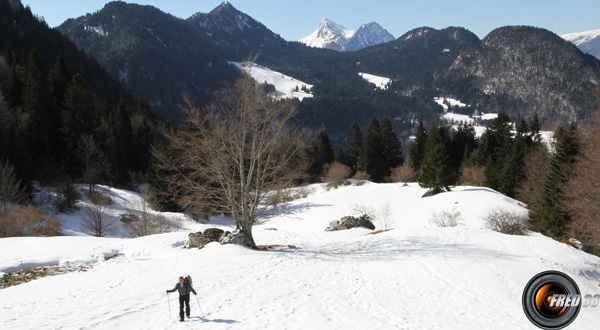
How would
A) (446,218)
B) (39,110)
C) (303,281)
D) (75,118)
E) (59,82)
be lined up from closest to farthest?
(303,281) < (446,218) < (39,110) < (75,118) < (59,82)

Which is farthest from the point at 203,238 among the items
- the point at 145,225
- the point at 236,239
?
the point at 145,225

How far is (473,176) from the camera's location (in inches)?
1849

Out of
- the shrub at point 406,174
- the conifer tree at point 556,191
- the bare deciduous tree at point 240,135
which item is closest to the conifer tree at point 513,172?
the shrub at point 406,174

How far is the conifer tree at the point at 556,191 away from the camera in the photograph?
82.5 ft

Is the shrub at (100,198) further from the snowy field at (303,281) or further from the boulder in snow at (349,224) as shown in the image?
the boulder in snow at (349,224)

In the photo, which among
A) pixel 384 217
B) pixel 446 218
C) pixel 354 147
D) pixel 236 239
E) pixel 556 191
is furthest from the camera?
pixel 354 147

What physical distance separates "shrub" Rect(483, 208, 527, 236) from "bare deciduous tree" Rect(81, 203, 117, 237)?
31551 millimetres

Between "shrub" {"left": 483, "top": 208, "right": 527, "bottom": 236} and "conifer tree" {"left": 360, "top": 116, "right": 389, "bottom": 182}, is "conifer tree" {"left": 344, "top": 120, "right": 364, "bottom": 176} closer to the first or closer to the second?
"conifer tree" {"left": 360, "top": 116, "right": 389, "bottom": 182}

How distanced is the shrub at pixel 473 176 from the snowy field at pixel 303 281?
102ft

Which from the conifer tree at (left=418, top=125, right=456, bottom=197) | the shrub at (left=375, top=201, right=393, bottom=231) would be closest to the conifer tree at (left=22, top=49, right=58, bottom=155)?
the shrub at (left=375, top=201, right=393, bottom=231)

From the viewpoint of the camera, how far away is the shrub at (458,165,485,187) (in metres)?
46.2

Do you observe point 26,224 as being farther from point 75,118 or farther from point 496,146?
point 496,146

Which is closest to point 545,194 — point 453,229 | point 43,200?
point 453,229

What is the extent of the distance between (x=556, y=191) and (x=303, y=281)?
25908 mm
